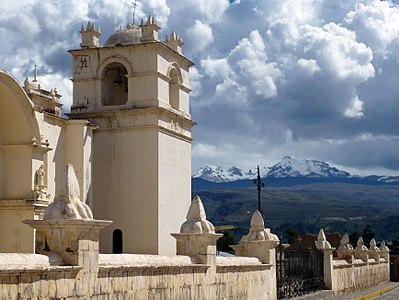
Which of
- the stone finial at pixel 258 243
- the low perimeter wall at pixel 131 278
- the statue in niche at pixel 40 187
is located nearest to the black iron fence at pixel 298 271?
the stone finial at pixel 258 243

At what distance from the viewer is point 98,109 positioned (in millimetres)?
28516

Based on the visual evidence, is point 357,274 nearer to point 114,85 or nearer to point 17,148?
point 114,85

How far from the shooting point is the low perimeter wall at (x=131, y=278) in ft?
33.0

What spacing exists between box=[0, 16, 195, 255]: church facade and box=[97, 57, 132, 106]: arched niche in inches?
1.4

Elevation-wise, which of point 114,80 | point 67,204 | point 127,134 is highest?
point 114,80

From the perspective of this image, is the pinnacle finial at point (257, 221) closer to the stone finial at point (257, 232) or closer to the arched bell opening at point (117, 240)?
the stone finial at point (257, 232)

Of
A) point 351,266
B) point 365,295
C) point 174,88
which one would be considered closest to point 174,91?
point 174,88

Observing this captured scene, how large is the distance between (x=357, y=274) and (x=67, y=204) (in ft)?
83.7

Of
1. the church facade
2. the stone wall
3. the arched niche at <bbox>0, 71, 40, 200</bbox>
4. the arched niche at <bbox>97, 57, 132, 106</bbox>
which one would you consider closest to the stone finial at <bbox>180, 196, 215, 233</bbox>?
the arched niche at <bbox>0, 71, 40, 200</bbox>

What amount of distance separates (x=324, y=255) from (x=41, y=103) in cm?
1073

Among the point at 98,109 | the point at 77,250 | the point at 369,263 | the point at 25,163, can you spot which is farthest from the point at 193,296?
the point at 369,263

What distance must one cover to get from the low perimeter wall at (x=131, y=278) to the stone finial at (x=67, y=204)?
27.3 inches

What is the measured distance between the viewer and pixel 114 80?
30156mm

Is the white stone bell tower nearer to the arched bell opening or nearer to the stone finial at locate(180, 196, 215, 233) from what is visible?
the arched bell opening
